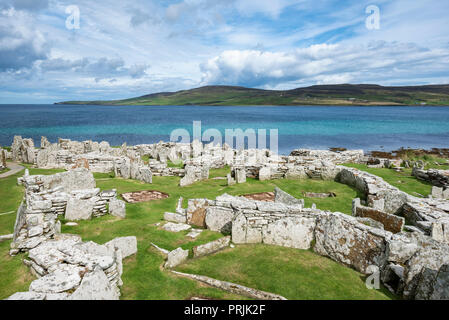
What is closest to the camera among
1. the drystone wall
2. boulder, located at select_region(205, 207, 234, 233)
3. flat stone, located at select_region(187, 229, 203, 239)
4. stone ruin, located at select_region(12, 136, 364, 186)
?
the drystone wall

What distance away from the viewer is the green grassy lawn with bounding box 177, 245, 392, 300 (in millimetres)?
6312

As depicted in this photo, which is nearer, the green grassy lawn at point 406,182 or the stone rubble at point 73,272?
the stone rubble at point 73,272

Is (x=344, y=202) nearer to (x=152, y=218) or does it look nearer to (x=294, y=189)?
(x=294, y=189)

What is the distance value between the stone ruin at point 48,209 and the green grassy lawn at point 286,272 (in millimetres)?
4770

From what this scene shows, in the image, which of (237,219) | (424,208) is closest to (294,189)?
(424,208)

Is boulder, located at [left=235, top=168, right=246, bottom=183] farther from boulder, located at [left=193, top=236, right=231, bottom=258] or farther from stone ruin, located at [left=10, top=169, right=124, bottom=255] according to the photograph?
boulder, located at [left=193, top=236, right=231, bottom=258]

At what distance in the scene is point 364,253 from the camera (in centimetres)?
748

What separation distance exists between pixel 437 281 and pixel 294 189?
11118 millimetres

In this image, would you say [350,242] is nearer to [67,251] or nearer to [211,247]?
[211,247]

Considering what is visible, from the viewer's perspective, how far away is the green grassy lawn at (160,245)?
20.5 ft

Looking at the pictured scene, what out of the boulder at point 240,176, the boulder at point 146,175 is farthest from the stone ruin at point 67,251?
the boulder at point 240,176

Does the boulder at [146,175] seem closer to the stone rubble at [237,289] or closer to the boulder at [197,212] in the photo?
the boulder at [197,212]

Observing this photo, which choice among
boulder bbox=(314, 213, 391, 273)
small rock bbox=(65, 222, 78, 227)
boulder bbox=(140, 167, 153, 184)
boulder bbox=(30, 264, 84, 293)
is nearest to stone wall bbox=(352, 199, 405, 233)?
boulder bbox=(314, 213, 391, 273)

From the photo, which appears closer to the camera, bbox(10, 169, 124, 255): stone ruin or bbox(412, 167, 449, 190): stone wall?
bbox(10, 169, 124, 255): stone ruin
